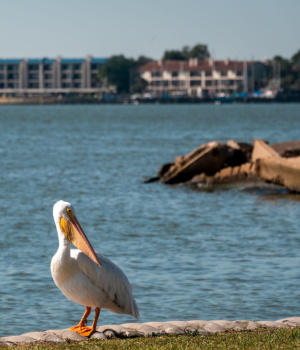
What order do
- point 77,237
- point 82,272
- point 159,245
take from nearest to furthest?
point 77,237 → point 82,272 → point 159,245

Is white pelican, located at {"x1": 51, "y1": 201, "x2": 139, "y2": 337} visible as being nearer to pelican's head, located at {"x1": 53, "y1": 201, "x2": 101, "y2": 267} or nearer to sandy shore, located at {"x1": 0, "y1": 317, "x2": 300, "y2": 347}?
pelican's head, located at {"x1": 53, "y1": 201, "x2": 101, "y2": 267}

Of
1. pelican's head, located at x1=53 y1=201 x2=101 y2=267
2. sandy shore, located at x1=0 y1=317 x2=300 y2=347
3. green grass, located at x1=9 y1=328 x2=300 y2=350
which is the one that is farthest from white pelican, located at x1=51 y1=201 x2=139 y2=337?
green grass, located at x1=9 y1=328 x2=300 y2=350

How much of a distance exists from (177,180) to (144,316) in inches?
737

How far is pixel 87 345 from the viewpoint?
8.88 meters

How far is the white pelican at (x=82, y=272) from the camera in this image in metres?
9.26

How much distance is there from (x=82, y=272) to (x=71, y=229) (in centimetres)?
47

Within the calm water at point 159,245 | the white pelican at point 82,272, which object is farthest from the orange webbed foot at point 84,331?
the calm water at point 159,245

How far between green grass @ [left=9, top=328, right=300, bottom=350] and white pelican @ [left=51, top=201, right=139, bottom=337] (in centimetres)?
52

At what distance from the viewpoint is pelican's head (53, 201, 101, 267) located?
9.25m

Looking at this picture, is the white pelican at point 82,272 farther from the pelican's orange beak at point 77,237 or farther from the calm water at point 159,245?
the calm water at point 159,245

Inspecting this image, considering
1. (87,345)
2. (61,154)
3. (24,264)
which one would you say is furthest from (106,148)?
(87,345)

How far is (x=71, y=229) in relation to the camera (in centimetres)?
934

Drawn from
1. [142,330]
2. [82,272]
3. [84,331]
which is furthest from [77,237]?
[142,330]

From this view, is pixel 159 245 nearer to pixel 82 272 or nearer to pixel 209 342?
pixel 82 272
